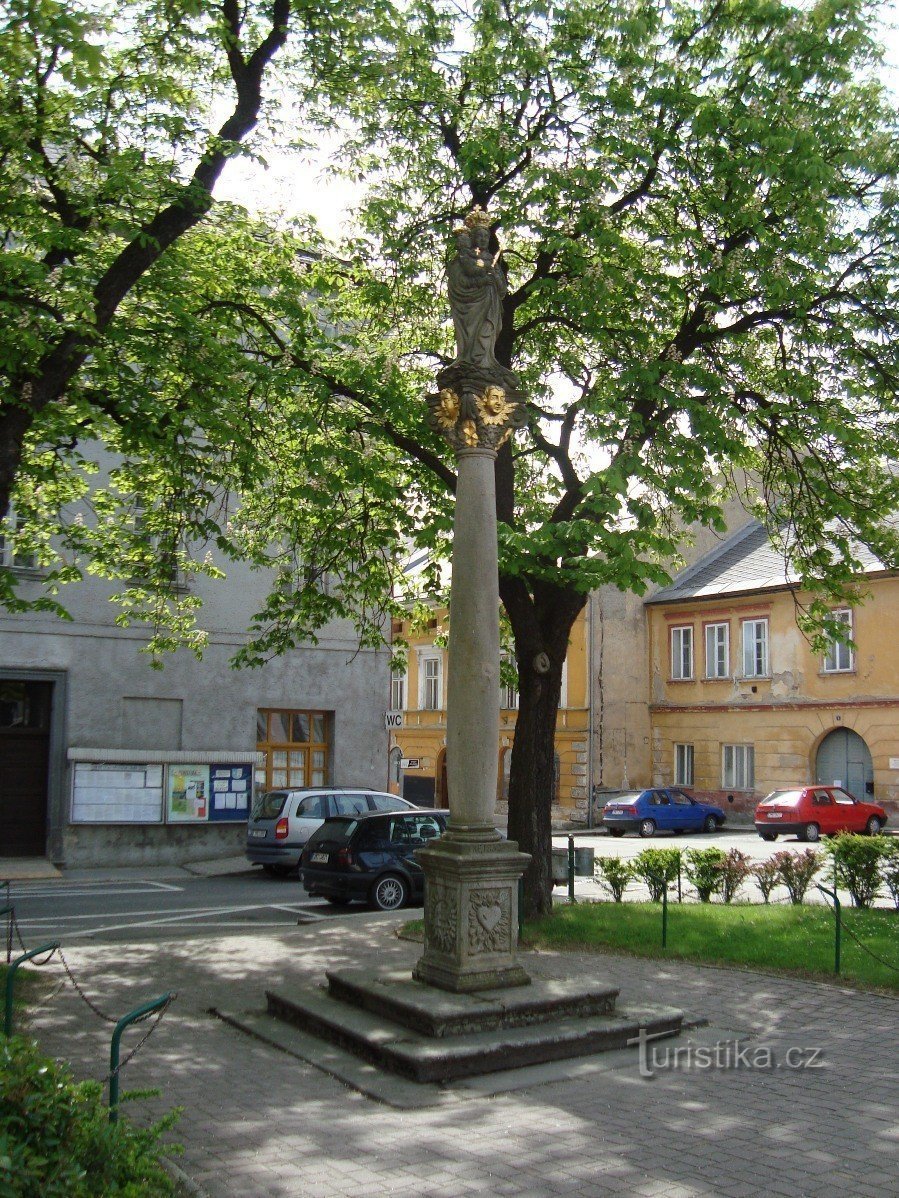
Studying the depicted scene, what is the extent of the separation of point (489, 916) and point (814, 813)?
2377 cm

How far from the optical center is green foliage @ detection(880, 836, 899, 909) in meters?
14.0

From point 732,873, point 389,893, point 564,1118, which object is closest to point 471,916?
point 564,1118

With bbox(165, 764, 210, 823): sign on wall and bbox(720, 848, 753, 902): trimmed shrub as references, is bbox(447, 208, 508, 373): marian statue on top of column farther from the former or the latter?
bbox(165, 764, 210, 823): sign on wall

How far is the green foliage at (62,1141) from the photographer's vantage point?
375 cm

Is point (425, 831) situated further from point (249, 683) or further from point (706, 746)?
point (706, 746)

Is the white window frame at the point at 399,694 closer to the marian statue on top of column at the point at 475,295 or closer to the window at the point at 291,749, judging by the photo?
the window at the point at 291,749

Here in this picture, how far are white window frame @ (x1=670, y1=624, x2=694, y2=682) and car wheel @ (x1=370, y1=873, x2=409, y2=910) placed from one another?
2437 centimetres

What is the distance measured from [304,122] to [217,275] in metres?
2.05

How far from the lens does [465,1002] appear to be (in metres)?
8.05

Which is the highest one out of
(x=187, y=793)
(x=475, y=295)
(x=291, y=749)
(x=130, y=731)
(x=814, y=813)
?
(x=475, y=295)

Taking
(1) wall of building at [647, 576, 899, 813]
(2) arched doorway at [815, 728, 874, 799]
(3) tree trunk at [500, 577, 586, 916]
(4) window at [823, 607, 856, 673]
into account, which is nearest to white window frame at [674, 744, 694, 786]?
(1) wall of building at [647, 576, 899, 813]

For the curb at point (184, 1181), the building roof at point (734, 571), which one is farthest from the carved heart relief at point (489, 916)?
the building roof at point (734, 571)

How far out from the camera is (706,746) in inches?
1516

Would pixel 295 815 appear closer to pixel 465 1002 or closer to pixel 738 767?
pixel 465 1002
